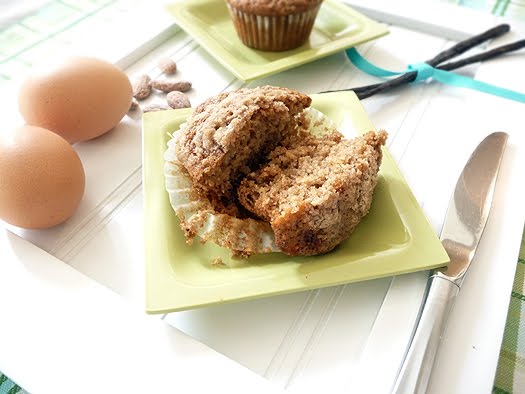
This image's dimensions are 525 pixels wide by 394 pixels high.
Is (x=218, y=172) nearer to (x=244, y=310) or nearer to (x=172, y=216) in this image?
(x=172, y=216)

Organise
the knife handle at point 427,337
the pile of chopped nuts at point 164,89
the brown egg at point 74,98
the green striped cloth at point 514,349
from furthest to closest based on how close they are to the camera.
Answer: the pile of chopped nuts at point 164,89
the brown egg at point 74,98
the green striped cloth at point 514,349
the knife handle at point 427,337

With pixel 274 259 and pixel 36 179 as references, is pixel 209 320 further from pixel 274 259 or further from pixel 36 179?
pixel 36 179

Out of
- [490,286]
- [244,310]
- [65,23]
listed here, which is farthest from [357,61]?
[65,23]

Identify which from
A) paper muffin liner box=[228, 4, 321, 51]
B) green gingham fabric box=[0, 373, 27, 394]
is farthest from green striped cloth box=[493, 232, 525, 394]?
paper muffin liner box=[228, 4, 321, 51]

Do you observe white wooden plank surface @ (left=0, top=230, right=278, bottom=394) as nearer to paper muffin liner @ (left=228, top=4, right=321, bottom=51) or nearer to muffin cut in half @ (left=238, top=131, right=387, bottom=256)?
muffin cut in half @ (left=238, top=131, right=387, bottom=256)

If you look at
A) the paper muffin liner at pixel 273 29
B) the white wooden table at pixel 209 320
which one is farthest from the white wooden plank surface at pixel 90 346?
the paper muffin liner at pixel 273 29

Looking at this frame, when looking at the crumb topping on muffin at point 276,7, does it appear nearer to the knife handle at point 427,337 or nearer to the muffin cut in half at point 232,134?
the muffin cut in half at point 232,134

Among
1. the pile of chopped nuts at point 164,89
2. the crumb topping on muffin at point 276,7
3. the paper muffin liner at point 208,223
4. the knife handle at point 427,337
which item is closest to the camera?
the knife handle at point 427,337
